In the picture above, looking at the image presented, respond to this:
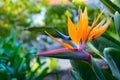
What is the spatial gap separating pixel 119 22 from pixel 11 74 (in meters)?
1.61

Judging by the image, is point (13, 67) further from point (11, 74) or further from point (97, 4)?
point (97, 4)

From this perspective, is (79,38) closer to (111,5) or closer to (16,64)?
(111,5)

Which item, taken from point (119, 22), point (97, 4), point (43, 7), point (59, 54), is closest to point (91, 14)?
point (97, 4)

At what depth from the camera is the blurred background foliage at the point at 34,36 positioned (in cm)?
203

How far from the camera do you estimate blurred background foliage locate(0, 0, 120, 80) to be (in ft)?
6.64

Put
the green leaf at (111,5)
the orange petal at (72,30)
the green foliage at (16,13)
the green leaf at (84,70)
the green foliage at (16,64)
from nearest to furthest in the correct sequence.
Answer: the orange petal at (72,30), the green leaf at (84,70), the green leaf at (111,5), the green foliage at (16,64), the green foliage at (16,13)

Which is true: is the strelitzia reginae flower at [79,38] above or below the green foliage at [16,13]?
above

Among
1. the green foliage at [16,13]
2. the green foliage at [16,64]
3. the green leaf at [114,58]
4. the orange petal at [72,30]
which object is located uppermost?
the orange petal at [72,30]

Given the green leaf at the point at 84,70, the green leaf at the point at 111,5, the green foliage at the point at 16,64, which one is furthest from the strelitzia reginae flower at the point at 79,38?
the green foliage at the point at 16,64

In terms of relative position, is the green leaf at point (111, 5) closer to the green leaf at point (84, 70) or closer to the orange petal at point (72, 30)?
the green leaf at point (84, 70)

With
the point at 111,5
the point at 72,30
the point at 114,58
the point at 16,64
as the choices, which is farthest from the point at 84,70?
the point at 16,64

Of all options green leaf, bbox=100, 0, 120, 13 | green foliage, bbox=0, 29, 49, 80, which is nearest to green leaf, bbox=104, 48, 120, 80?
green leaf, bbox=100, 0, 120, 13

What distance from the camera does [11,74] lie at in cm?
306

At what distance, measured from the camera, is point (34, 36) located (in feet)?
20.7
